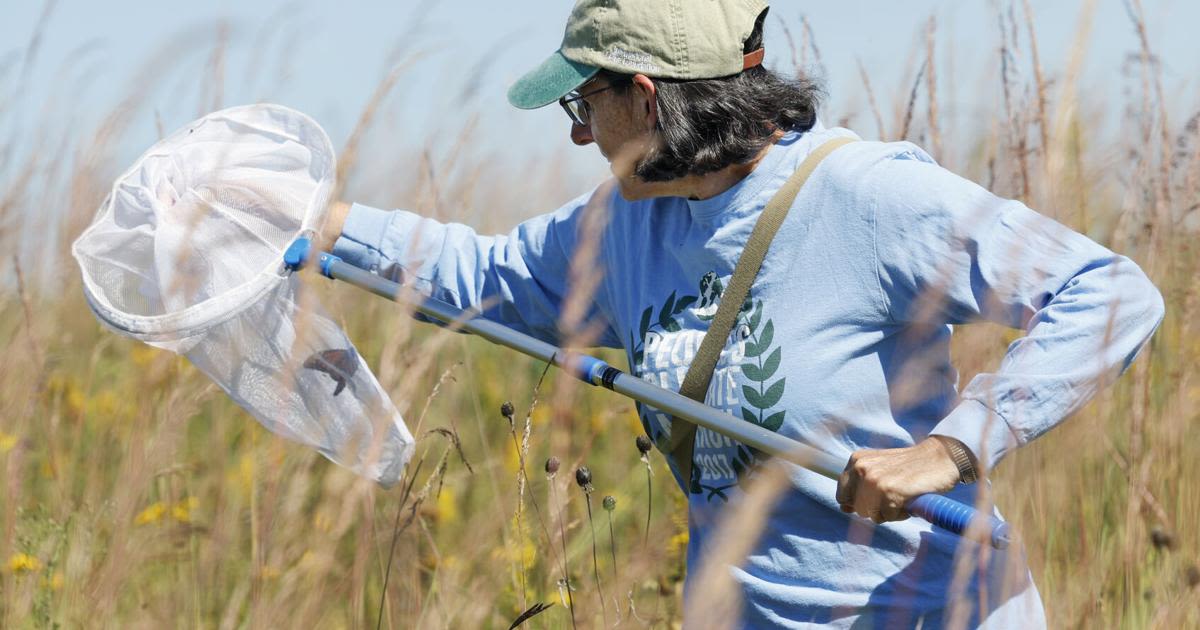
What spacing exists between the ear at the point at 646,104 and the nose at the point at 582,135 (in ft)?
0.25

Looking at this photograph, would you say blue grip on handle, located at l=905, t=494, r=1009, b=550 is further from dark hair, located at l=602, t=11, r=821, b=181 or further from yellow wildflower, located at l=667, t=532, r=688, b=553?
yellow wildflower, located at l=667, t=532, r=688, b=553

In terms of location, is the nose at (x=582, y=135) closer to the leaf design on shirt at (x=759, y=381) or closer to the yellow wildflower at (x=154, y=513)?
the leaf design on shirt at (x=759, y=381)

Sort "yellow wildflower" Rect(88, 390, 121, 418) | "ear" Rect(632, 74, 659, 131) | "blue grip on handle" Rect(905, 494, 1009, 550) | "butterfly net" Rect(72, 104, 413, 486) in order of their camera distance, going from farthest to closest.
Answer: "yellow wildflower" Rect(88, 390, 121, 418)
"butterfly net" Rect(72, 104, 413, 486)
"ear" Rect(632, 74, 659, 131)
"blue grip on handle" Rect(905, 494, 1009, 550)

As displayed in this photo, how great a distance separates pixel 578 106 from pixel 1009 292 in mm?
659

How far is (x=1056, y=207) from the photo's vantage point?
2.12 meters

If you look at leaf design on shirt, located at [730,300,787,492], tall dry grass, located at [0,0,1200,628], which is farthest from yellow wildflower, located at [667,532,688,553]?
leaf design on shirt, located at [730,300,787,492]

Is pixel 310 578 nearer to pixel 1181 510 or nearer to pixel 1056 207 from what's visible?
pixel 1056 207

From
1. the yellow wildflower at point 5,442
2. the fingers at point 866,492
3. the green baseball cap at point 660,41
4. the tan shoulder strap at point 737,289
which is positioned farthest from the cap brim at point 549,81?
the yellow wildflower at point 5,442

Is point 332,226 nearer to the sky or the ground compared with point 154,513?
nearer to the sky

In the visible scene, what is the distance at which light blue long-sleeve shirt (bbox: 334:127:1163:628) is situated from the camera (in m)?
1.55

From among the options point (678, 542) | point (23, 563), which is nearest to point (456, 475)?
point (678, 542)

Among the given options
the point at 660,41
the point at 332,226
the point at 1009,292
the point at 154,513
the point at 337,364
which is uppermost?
the point at 660,41

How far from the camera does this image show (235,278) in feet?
6.63

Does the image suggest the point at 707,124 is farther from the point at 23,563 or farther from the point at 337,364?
the point at 23,563
